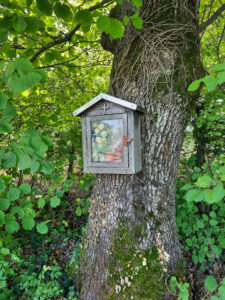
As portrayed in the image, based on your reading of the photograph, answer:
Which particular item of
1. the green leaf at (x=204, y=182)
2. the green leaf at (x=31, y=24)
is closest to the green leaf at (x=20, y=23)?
the green leaf at (x=31, y=24)

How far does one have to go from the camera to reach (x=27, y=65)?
98 cm

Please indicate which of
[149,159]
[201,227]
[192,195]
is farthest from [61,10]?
[201,227]

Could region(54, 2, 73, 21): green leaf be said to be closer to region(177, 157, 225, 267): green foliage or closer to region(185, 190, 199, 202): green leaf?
region(185, 190, 199, 202): green leaf

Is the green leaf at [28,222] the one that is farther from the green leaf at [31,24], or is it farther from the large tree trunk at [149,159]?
the green leaf at [31,24]

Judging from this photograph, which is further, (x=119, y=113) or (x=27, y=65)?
(x=119, y=113)

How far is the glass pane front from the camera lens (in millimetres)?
1636

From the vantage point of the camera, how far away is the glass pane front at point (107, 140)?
5.37 ft

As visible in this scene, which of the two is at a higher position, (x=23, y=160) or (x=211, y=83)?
(x=211, y=83)

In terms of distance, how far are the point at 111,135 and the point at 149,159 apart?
0.47 m

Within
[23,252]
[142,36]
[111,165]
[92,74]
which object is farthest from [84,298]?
[92,74]

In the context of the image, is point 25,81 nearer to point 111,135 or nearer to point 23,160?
point 23,160

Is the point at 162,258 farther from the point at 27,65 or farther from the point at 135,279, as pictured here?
the point at 27,65

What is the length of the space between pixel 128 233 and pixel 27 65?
161 centimetres

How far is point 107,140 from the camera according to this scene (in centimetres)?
168
